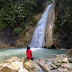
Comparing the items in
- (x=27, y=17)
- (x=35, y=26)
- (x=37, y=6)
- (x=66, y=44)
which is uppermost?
(x=37, y=6)

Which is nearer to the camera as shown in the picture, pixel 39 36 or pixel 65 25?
pixel 65 25

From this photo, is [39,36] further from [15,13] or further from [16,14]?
[15,13]

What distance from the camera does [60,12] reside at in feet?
44.0

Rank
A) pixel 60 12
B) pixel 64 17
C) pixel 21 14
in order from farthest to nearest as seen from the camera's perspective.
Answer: pixel 21 14
pixel 60 12
pixel 64 17

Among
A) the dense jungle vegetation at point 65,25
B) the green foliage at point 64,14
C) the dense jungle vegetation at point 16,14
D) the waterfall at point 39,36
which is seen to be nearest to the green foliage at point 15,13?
the dense jungle vegetation at point 16,14

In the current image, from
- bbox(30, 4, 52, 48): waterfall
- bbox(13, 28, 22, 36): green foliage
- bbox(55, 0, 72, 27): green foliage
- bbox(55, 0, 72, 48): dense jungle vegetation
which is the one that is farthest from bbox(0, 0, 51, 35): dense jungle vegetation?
bbox(55, 0, 72, 48): dense jungle vegetation

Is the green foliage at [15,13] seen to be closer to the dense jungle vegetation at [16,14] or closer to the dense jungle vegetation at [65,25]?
the dense jungle vegetation at [16,14]

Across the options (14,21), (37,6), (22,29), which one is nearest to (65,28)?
(22,29)

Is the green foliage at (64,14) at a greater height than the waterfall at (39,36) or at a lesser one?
greater

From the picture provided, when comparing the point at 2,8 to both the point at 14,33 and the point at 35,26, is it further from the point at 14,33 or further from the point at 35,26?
the point at 35,26

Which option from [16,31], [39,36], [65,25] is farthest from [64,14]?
[16,31]

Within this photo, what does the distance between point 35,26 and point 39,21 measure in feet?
4.23

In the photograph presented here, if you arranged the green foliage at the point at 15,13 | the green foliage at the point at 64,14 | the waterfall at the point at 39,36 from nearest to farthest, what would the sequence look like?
the green foliage at the point at 64,14 → the waterfall at the point at 39,36 → the green foliage at the point at 15,13

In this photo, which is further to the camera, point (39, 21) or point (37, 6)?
point (37, 6)
